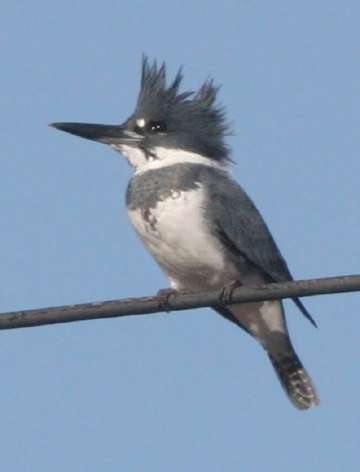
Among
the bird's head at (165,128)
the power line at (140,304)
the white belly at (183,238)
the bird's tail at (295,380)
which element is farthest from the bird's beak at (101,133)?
the power line at (140,304)

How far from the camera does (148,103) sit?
20.6 feet

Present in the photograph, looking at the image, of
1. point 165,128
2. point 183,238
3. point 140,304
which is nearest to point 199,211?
point 183,238

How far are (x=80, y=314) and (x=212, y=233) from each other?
1.79 meters

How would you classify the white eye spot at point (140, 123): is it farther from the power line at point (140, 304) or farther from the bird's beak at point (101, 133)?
the power line at point (140, 304)

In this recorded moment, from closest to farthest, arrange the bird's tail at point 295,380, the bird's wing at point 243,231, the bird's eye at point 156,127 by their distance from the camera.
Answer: the bird's wing at point 243,231 < the bird's tail at point 295,380 < the bird's eye at point 156,127

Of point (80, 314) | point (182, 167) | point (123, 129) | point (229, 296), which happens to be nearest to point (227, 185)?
point (182, 167)

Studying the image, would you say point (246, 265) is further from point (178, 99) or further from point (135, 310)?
point (135, 310)

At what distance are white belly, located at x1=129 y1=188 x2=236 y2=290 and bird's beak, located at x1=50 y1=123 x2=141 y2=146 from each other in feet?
1.85

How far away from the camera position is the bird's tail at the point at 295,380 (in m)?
5.83

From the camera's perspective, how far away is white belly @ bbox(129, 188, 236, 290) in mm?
5473

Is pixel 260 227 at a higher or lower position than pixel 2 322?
higher

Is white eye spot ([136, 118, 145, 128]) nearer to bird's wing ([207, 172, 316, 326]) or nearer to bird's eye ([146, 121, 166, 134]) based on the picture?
bird's eye ([146, 121, 166, 134])

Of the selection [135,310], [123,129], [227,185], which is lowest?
[135,310]

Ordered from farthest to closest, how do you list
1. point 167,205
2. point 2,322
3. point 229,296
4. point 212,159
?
point 212,159, point 167,205, point 229,296, point 2,322
